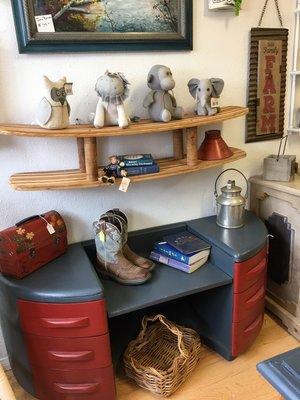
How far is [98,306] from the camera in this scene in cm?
121

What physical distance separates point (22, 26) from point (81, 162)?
1.81ft

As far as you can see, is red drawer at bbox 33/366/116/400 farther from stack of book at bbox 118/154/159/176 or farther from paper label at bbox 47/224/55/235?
stack of book at bbox 118/154/159/176

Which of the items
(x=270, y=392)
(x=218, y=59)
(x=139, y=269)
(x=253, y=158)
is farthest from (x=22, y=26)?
(x=270, y=392)

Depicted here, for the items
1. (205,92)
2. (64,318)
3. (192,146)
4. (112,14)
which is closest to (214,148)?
(192,146)

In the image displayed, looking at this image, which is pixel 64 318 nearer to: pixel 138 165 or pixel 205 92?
pixel 138 165

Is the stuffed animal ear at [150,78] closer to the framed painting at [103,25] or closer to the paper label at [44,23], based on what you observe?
the framed painting at [103,25]

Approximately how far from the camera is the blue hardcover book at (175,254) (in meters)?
1.51

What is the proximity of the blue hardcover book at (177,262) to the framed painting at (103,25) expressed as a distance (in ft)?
3.08

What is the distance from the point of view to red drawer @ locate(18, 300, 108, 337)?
1.21 m

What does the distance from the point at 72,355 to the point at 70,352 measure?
1cm

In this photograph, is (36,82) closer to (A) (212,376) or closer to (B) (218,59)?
(B) (218,59)

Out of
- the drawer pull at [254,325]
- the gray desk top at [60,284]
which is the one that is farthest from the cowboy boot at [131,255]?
the drawer pull at [254,325]

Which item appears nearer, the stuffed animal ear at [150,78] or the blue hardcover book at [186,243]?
the stuffed animal ear at [150,78]

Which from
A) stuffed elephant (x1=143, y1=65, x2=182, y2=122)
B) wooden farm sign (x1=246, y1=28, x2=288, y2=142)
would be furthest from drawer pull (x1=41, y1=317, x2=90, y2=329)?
wooden farm sign (x1=246, y1=28, x2=288, y2=142)
